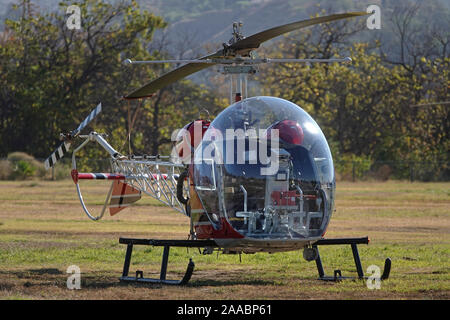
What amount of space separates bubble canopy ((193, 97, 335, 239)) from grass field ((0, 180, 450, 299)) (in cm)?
89

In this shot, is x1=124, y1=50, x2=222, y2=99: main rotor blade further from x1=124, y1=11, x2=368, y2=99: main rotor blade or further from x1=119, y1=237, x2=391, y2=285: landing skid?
x1=119, y1=237, x2=391, y2=285: landing skid

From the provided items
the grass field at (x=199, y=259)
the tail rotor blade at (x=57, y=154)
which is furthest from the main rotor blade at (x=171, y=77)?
the grass field at (x=199, y=259)

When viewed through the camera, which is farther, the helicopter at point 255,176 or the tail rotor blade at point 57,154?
the tail rotor blade at point 57,154

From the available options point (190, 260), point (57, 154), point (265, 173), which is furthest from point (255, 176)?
point (57, 154)

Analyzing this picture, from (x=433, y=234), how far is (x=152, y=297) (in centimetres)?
1099

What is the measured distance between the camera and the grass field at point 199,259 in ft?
32.7

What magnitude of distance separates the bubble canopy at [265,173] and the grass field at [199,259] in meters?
0.89

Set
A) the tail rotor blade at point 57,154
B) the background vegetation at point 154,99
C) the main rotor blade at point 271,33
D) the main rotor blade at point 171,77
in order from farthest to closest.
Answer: the background vegetation at point 154,99
the tail rotor blade at point 57,154
the main rotor blade at point 171,77
the main rotor blade at point 271,33

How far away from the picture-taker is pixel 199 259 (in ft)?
45.4

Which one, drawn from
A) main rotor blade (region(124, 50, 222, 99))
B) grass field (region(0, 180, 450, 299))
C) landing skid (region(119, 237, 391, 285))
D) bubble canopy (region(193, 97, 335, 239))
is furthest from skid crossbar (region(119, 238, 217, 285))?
main rotor blade (region(124, 50, 222, 99))

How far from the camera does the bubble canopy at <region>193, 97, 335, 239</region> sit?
9812 millimetres

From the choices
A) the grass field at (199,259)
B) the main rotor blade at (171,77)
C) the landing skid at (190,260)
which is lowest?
the grass field at (199,259)

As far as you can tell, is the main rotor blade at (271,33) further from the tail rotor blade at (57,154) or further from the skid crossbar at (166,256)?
the tail rotor blade at (57,154)
